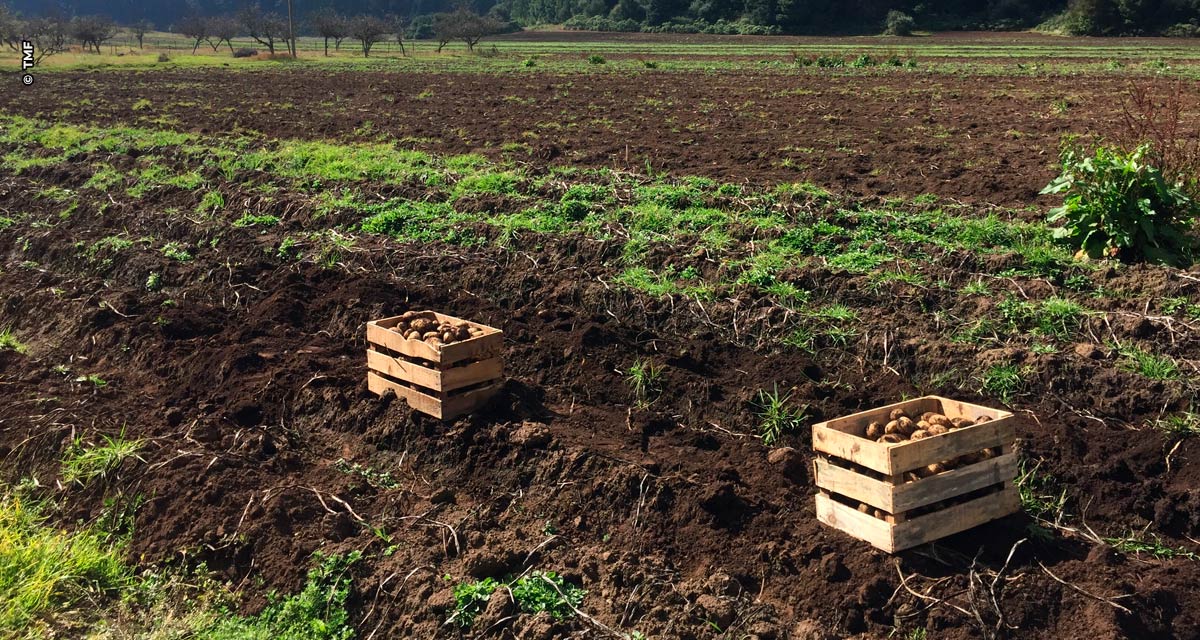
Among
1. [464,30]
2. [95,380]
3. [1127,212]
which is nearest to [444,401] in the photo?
[95,380]

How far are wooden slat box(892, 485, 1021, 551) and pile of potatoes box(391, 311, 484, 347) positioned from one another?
327cm

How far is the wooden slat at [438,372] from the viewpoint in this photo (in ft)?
20.6

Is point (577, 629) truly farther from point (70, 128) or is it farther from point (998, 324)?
point (70, 128)

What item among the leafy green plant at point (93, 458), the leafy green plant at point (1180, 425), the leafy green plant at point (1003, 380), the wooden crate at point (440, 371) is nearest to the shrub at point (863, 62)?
the leafy green plant at point (1003, 380)

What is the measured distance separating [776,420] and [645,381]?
112cm

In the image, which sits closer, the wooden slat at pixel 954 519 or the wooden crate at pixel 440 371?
the wooden slat at pixel 954 519

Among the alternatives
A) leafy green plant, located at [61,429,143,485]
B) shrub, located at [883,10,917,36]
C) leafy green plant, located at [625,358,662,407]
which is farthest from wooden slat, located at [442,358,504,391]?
shrub, located at [883,10,917,36]

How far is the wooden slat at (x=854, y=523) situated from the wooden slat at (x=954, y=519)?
7cm

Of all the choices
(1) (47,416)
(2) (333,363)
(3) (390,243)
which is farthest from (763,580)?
(3) (390,243)

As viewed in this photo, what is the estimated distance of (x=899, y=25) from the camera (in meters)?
74.1

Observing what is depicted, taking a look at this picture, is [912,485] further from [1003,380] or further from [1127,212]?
[1127,212]

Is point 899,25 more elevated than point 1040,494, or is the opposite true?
point 899,25

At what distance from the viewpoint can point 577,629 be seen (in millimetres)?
4320

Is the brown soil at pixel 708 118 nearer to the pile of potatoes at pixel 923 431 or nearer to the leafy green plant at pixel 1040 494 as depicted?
the leafy green plant at pixel 1040 494
